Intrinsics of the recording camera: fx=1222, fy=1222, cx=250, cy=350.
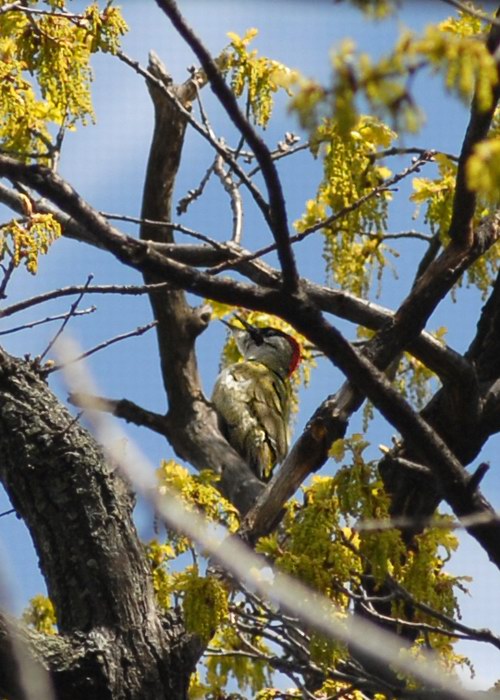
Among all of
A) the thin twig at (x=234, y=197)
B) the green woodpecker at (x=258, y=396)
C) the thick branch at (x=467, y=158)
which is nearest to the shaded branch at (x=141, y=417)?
the green woodpecker at (x=258, y=396)

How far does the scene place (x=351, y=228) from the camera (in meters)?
6.61

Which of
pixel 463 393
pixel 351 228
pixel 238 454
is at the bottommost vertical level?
pixel 463 393

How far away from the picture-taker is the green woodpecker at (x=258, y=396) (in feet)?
26.4

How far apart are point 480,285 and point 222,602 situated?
3515mm

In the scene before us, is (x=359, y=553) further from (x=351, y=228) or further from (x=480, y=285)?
(x=480, y=285)

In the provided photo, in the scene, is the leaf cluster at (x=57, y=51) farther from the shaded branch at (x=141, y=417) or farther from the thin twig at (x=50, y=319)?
the shaded branch at (x=141, y=417)

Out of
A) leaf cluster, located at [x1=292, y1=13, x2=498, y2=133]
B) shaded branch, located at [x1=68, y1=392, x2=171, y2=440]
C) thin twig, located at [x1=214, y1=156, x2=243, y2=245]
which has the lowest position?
leaf cluster, located at [x1=292, y1=13, x2=498, y2=133]

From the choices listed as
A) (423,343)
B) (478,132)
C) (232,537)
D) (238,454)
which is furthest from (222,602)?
(238,454)

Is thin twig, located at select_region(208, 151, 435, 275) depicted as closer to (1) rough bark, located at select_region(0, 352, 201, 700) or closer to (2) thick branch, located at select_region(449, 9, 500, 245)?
(2) thick branch, located at select_region(449, 9, 500, 245)

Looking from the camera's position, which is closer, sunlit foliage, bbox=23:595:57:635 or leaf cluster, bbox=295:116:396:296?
leaf cluster, bbox=295:116:396:296

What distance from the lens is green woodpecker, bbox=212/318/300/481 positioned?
8.04 m

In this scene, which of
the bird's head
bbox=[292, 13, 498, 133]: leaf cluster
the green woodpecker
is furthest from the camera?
the bird's head

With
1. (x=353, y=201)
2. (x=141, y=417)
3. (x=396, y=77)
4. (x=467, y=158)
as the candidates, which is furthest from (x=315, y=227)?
(x=141, y=417)

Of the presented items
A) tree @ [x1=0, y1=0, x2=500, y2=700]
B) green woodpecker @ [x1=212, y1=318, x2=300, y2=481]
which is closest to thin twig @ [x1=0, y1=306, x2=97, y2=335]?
tree @ [x1=0, y1=0, x2=500, y2=700]
